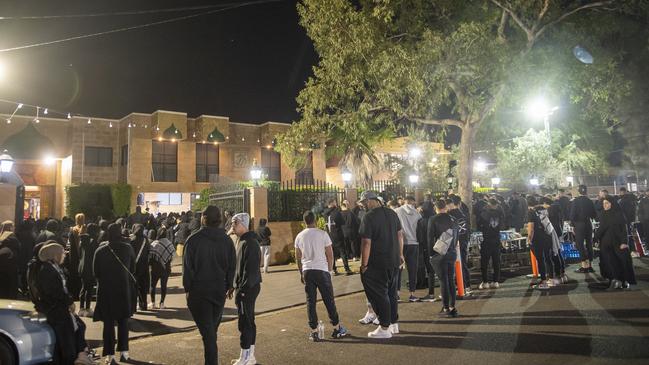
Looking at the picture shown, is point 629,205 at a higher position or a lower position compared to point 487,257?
higher

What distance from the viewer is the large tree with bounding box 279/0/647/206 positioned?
15.0 metres

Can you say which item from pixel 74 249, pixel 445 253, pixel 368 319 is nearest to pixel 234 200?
pixel 74 249

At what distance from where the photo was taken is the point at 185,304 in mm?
9281

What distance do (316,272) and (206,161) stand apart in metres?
28.8

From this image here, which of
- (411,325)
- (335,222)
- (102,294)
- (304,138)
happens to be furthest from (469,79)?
(102,294)

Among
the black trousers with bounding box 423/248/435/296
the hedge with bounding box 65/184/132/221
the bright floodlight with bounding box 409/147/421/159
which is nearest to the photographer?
the black trousers with bounding box 423/248/435/296

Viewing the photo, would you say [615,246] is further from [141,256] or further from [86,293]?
[86,293]

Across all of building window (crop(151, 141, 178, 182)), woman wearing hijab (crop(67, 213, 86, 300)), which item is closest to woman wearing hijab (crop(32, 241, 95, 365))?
woman wearing hijab (crop(67, 213, 86, 300))

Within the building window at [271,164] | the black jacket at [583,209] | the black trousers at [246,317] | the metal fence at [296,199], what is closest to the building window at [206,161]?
the building window at [271,164]

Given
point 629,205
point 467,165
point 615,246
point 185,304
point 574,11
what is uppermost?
point 574,11

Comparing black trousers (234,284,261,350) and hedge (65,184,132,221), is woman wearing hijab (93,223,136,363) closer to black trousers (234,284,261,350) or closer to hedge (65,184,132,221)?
black trousers (234,284,261,350)

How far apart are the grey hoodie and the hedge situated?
23702 mm

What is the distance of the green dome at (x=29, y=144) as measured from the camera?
27375mm

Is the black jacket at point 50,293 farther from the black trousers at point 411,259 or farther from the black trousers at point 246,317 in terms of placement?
the black trousers at point 411,259
